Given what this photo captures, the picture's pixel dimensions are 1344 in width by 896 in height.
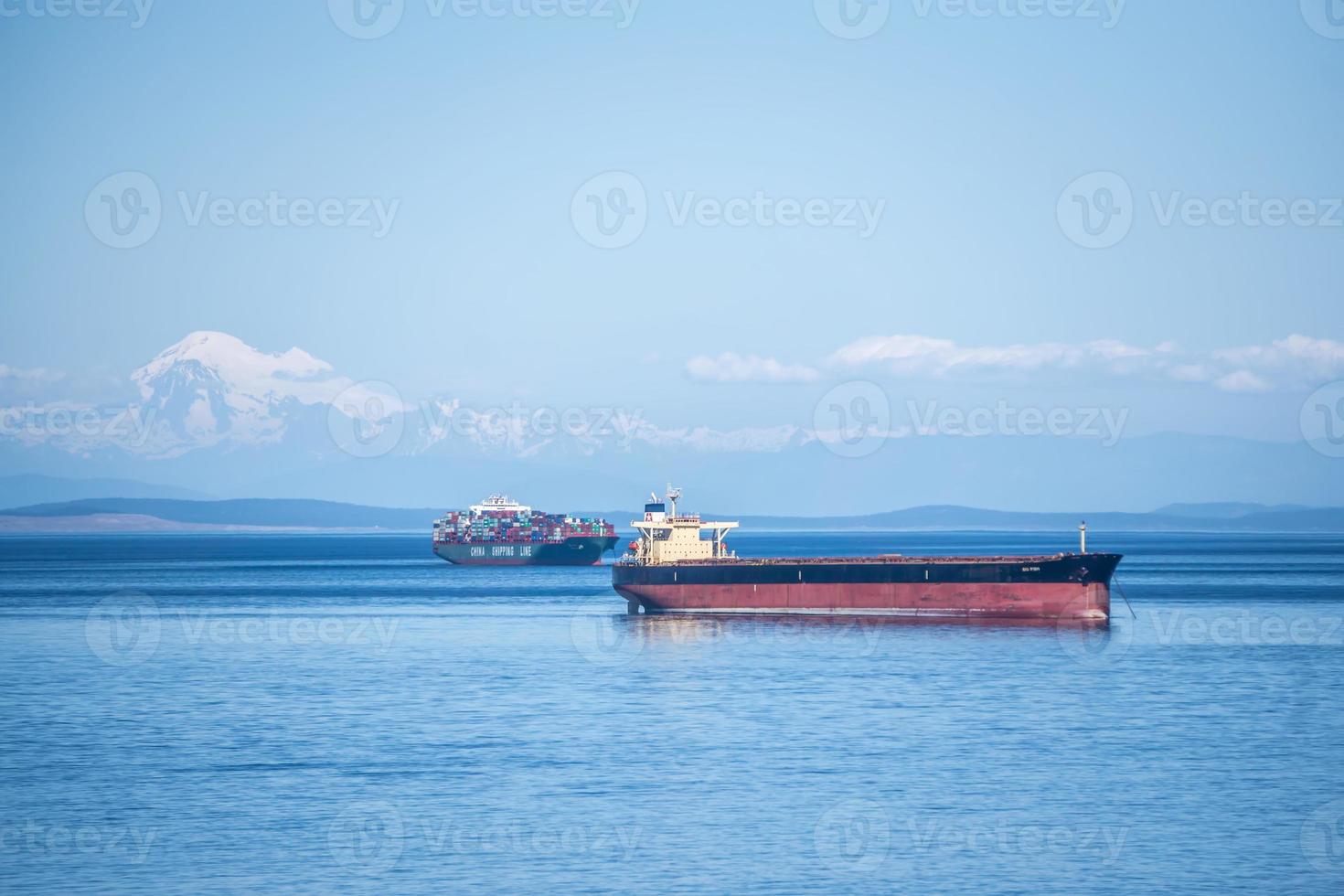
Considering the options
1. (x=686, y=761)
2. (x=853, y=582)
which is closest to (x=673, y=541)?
(x=853, y=582)

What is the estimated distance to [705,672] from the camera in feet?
216

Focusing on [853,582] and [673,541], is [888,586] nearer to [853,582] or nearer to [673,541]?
[853,582]

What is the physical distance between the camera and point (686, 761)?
4438 cm

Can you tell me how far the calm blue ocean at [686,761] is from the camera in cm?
3291

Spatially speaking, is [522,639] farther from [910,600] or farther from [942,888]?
[942,888]

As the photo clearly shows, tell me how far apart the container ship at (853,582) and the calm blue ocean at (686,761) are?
244 cm

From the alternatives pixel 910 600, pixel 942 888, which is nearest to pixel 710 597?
pixel 910 600

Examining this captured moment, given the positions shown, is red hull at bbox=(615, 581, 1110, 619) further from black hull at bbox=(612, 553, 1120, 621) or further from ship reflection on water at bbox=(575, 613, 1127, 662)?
ship reflection on water at bbox=(575, 613, 1127, 662)

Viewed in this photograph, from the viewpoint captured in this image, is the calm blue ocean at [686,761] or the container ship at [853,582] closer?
the calm blue ocean at [686,761]

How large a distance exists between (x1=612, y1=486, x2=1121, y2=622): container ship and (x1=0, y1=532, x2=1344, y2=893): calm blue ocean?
2.44m

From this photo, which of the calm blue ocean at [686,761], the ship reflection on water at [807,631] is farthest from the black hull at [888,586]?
the calm blue ocean at [686,761]

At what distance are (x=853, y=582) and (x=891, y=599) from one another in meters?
2.32

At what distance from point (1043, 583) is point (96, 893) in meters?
60.9

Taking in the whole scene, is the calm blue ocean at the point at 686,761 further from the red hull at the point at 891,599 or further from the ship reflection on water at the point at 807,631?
the red hull at the point at 891,599
